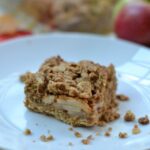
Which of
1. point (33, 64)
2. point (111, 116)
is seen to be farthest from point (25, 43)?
point (111, 116)

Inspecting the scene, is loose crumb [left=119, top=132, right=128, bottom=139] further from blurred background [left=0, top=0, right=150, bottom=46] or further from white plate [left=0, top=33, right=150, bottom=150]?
blurred background [left=0, top=0, right=150, bottom=46]

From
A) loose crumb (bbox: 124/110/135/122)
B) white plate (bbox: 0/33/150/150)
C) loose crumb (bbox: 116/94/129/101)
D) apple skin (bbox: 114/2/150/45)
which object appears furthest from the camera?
apple skin (bbox: 114/2/150/45)

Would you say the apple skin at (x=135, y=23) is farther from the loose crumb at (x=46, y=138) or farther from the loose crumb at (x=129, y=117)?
the loose crumb at (x=46, y=138)

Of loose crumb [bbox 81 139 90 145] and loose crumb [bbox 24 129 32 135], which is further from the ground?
loose crumb [bbox 24 129 32 135]

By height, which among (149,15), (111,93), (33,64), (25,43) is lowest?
(111,93)

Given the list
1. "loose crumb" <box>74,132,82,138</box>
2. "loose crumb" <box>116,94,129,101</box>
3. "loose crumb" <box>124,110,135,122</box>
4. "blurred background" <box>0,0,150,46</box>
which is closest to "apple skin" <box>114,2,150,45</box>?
"blurred background" <box>0,0,150,46</box>

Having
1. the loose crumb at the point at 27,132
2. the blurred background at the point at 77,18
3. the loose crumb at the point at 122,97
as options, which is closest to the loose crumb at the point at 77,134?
the loose crumb at the point at 27,132

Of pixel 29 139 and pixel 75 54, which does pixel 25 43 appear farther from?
pixel 29 139
